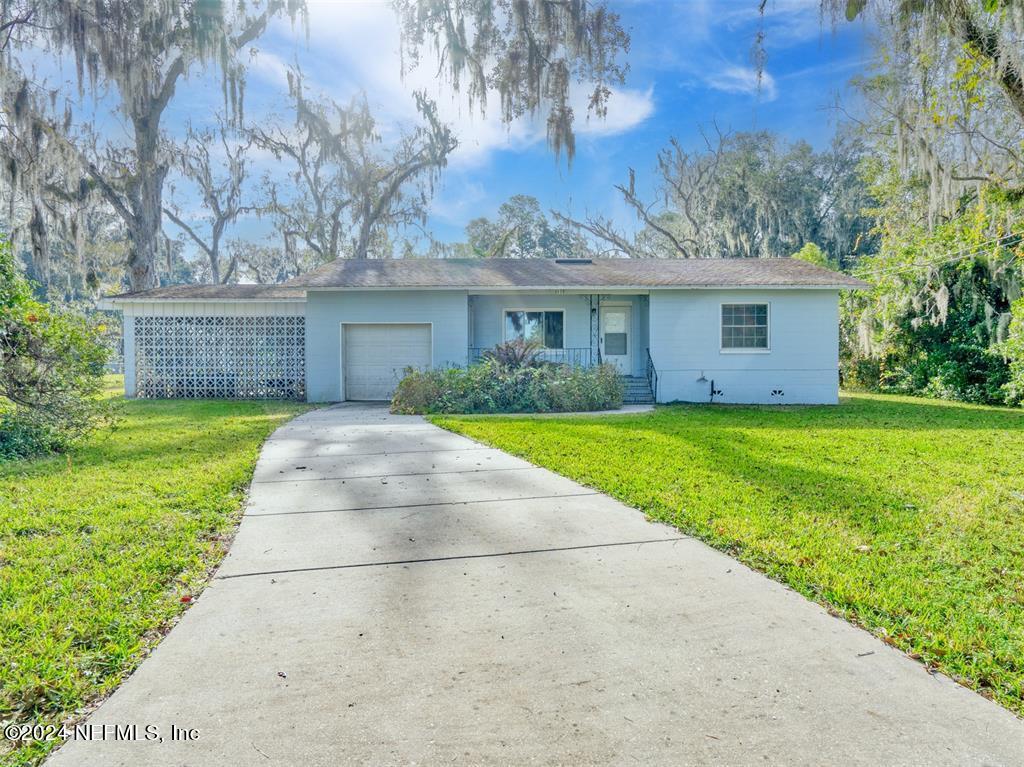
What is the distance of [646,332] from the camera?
46.9 ft

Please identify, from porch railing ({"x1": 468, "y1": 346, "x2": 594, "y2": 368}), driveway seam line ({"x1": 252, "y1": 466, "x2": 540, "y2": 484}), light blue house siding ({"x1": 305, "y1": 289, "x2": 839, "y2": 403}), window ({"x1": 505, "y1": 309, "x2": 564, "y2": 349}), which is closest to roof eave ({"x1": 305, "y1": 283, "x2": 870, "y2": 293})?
light blue house siding ({"x1": 305, "y1": 289, "x2": 839, "y2": 403})

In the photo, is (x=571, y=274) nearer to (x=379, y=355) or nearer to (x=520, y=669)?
(x=379, y=355)

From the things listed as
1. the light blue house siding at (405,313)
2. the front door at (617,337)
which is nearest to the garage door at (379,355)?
the light blue house siding at (405,313)

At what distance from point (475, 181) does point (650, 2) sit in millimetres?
22334

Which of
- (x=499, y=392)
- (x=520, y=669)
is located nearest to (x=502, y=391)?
(x=499, y=392)

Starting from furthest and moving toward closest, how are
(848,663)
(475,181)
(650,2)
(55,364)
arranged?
1. (475,181)
2. (650,2)
3. (55,364)
4. (848,663)

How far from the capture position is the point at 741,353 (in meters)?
13.5

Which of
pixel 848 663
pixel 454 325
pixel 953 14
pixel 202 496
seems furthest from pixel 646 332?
pixel 848 663

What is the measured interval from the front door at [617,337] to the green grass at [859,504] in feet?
16.4

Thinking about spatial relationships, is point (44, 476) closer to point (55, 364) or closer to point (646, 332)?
point (55, 364)

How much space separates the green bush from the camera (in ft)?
37.6

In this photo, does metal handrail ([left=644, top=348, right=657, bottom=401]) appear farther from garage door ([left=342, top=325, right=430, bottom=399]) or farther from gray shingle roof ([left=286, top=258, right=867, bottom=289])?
garage door ([left=342, top=325, right=430, bottom=399])

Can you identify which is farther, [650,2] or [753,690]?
[650,2]

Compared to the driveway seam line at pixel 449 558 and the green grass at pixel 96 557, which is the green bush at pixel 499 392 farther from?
the driveway seam line at pixel 449 558
